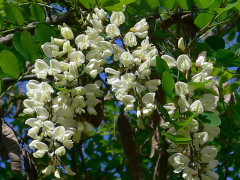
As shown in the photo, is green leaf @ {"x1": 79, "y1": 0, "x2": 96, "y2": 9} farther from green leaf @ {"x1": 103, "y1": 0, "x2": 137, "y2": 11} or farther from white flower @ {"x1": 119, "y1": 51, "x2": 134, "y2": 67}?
white flower @ {"x1": 119, "y1": 51, "x2": 134, "y2": 67}

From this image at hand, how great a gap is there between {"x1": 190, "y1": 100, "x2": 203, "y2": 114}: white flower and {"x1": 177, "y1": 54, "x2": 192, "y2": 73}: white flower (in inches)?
4.9

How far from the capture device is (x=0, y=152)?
1.77m

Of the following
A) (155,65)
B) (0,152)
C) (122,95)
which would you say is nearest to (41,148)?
(122,95)

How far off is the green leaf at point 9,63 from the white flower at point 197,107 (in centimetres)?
54

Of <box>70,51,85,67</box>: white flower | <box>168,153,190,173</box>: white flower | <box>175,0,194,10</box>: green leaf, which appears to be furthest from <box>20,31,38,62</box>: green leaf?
<box>168,153,190,173</box>: white flower

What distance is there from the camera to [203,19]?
1.53 m

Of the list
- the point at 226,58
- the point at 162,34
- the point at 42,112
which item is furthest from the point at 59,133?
the point at 162,34

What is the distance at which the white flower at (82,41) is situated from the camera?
56.0 inches

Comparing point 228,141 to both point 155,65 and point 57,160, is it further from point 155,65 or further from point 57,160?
point 57,160

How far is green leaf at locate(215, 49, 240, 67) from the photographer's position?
1.49 meters

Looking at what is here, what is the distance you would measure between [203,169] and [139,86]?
0.83 feet

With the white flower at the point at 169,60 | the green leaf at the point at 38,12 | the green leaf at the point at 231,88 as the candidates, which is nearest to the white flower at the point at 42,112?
the white flower at the point at 169,60

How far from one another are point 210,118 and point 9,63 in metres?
0.58

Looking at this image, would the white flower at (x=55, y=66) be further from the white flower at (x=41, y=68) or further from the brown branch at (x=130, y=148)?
the brown branch at (x=130, y=148)
